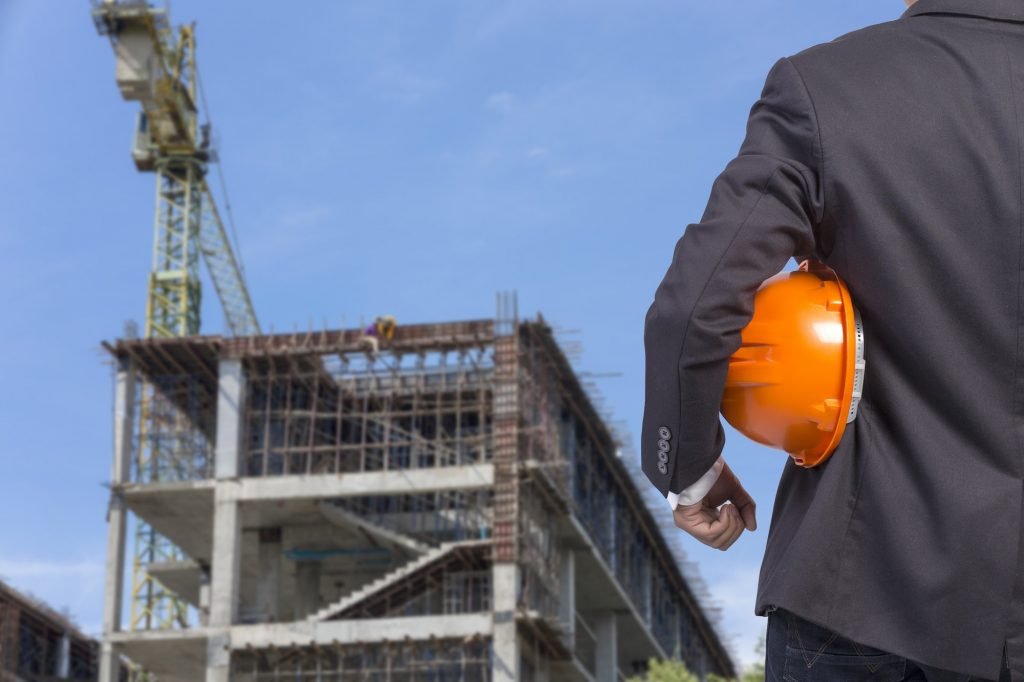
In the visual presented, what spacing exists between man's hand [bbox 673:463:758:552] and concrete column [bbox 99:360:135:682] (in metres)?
50.1

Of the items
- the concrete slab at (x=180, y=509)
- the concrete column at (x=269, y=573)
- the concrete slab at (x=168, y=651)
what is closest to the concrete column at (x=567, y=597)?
the concrete column at (x=269, y=573)

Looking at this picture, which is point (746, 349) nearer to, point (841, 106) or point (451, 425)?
point (841, 106)

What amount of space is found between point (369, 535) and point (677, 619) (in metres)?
26.6

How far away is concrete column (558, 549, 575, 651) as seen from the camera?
52.5m

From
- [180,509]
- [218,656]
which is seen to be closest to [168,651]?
[218,656]

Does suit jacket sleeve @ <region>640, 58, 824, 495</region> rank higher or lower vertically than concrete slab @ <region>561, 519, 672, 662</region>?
lower

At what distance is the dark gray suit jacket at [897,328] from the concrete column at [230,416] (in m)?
48.5

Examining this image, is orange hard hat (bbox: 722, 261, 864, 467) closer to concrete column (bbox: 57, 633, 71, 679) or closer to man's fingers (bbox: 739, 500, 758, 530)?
man's fingers (bbox: 739, 500, 758, 530)

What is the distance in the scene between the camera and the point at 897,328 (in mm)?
3324

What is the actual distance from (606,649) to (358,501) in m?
13.6

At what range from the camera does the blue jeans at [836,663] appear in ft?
10.6

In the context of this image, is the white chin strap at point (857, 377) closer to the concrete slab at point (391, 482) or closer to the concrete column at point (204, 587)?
the concrete slab at point (391, 482)

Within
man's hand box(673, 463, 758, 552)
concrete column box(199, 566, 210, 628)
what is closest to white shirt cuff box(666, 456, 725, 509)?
man's hand box(673, 463, 758, 552)

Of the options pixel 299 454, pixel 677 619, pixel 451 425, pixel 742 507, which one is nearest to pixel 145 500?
pixel 299 454
